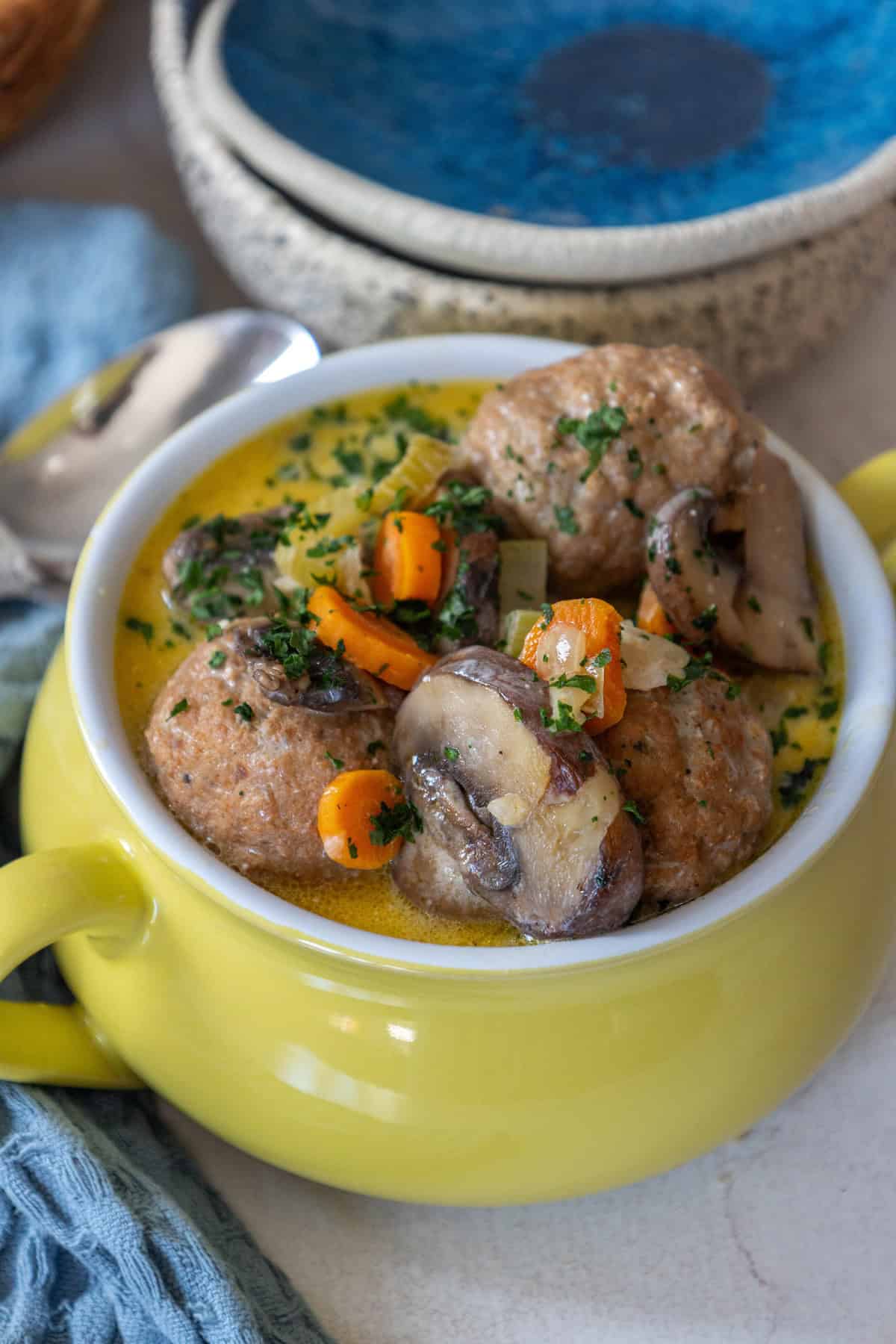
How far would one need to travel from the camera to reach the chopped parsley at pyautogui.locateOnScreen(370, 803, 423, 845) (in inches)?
53.9

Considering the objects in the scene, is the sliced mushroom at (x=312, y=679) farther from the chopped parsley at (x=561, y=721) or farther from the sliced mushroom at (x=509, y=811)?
the chopped parsley at (x=561, y=721)

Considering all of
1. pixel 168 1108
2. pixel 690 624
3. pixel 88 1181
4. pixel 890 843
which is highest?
pixel 690 624

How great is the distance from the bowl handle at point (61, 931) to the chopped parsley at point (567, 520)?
0.61 m

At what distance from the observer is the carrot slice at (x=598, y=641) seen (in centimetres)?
136

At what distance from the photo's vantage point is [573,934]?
4.36ft

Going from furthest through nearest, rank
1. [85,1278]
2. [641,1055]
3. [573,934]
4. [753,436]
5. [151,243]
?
[151,243], [753,436], [85,1278], [641,1055], [573,934]

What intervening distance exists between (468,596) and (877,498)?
2.07ft

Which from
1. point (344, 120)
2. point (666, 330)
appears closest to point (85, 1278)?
point (666, 330)

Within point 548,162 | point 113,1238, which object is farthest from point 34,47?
point 113,1238

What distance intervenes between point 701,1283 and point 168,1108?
0.66 meters

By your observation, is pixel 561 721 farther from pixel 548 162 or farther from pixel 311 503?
pixel 548 162

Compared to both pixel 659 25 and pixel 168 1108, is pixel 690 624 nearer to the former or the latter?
pixel 168 1108

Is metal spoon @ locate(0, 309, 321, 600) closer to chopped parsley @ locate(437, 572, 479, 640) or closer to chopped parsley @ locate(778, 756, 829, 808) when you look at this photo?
chopped parsley @ locate(437, 572, 479, 640)

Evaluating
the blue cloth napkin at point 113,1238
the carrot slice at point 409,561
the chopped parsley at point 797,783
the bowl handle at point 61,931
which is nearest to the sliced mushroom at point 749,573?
the chopped parsley at point 797,783
